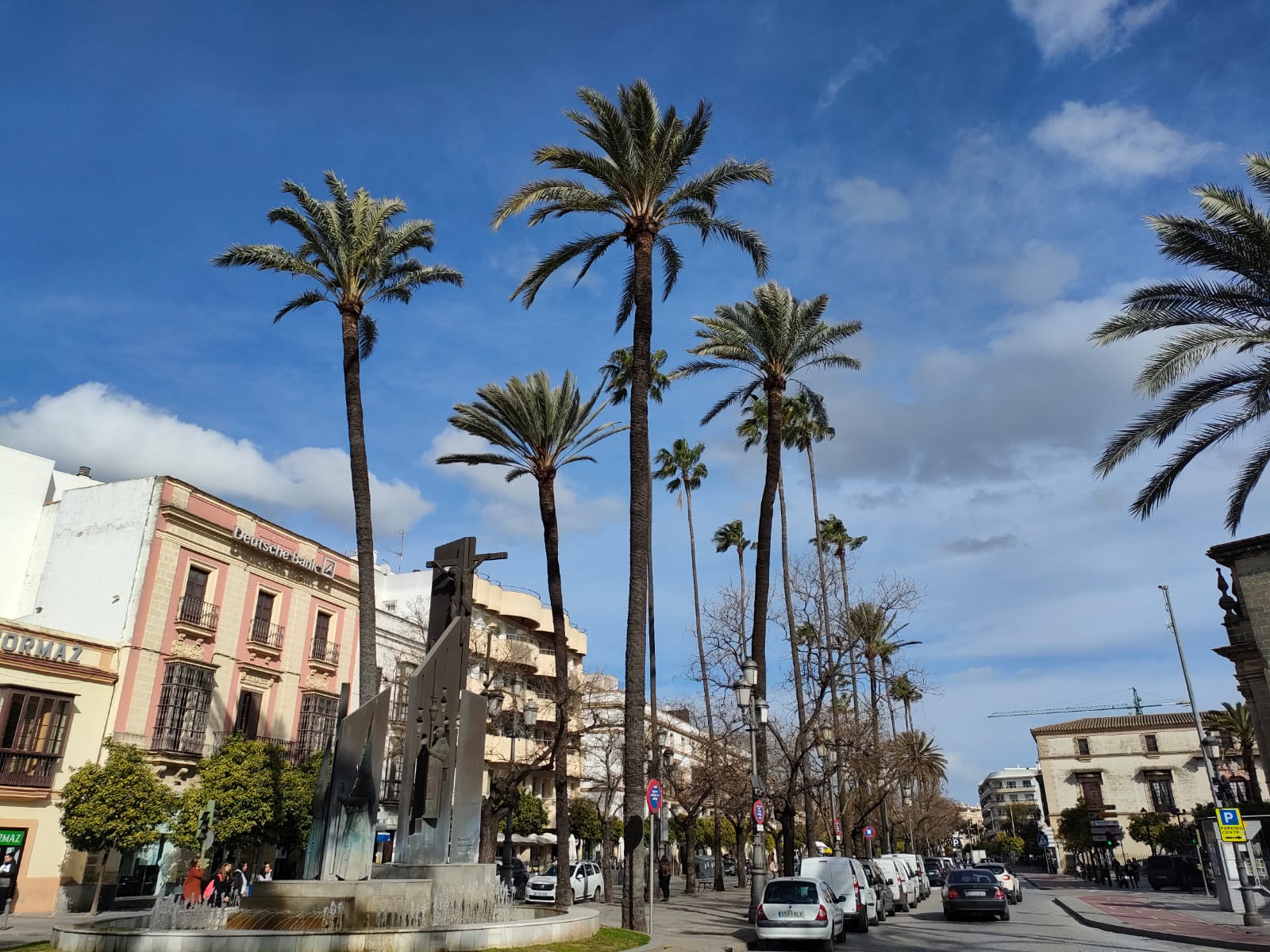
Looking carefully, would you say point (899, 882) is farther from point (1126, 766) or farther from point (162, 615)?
point (1126, 766)

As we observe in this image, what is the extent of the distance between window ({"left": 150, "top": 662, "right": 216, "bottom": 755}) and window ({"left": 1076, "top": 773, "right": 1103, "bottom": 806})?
75.1m

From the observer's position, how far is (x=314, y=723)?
3369 centimetres

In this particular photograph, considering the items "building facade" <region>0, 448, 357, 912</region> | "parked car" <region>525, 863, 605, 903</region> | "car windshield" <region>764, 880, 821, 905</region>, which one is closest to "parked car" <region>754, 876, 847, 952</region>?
"car windshield" <region>764, 880, 821, 905</region>

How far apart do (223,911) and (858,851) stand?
4590cm

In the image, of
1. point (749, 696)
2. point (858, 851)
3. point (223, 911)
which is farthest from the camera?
point (858, 851)

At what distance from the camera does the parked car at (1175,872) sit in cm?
4006

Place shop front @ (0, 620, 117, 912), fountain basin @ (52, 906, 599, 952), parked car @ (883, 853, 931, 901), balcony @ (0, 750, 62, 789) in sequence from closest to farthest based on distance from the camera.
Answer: fountain basin @ (52, 906, 599, 952) < balcony @ (0, 750, 62, 789) < shop front @ (0, 620, 117, 912) < parked car @ (883, 853, 931, 901)

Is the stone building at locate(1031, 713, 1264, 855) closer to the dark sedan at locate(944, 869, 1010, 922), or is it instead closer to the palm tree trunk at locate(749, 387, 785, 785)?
the dark sedan at locate(944, 869, 1010, 922)

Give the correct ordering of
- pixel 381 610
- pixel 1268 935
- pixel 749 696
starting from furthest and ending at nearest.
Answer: pixel 381 610
pixel 749 696
pixel 1268 935

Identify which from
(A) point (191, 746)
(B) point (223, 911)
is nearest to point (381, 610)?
(A) point (191, 746)

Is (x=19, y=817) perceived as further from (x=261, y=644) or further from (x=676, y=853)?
(x=676, y=853)

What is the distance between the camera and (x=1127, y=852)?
72188 mm

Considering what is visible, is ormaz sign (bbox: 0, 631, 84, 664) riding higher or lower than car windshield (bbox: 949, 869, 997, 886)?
higher

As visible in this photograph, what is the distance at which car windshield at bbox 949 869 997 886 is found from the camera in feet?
87.4
